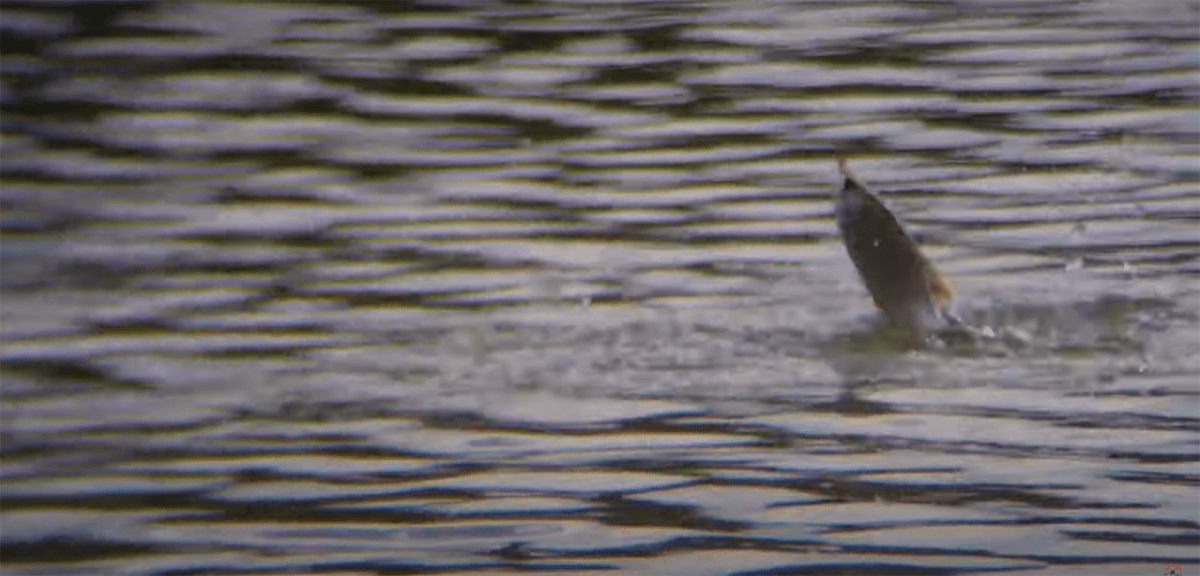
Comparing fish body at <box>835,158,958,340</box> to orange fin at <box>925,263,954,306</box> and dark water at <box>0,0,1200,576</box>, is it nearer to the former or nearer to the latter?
orange fin at <box>925,263,954,306</box>

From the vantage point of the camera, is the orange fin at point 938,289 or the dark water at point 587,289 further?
the orange fin at point 938,289

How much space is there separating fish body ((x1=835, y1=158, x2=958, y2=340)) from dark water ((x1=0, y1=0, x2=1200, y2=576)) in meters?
0.11

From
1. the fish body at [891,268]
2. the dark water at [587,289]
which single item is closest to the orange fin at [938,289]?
the fish body at [891,268]

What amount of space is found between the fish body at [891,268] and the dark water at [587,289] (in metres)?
0.11

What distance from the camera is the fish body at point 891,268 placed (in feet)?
22.0

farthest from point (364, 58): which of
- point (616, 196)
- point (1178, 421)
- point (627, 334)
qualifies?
point (1178, 421)

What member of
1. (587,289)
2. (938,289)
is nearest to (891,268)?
(938,289)

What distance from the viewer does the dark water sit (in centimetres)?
514

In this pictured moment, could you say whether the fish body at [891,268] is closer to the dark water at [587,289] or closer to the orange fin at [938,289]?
the orange fin at [938,289]

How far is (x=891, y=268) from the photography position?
6.72m

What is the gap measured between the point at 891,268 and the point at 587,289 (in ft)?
2.97

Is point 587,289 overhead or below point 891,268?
below

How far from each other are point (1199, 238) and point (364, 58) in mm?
3967

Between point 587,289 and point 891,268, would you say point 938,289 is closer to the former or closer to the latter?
point 891,268
